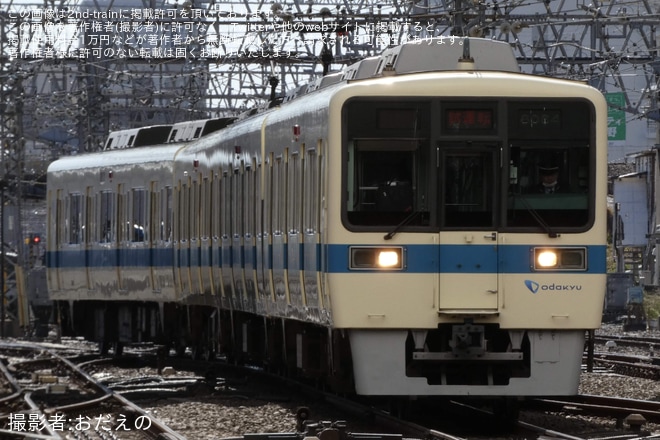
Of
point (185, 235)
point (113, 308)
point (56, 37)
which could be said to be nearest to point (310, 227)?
point (185, 235)

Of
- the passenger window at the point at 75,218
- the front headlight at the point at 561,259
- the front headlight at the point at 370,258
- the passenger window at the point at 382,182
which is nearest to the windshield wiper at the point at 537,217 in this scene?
the front headlight at the point at 561,259

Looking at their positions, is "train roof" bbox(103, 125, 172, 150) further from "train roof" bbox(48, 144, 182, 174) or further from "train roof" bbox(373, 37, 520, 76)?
"train roof" bbox(373, 37, 520, 76)

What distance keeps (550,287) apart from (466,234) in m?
0.68

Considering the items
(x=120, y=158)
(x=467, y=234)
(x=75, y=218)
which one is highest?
(x=120, y=158)

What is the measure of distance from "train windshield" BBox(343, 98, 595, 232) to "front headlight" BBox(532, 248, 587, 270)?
0.52ft

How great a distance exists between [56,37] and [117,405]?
19098mm

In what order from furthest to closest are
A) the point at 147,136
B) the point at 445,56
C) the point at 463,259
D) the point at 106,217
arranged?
the point at 147,136 → the point at 106,217 → the point at 445,56 → the point at 463,259

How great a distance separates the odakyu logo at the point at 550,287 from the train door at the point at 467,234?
0.25 m

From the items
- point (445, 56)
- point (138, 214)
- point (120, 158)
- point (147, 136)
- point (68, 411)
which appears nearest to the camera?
point (445, 56)

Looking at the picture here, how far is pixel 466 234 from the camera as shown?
11.4 meters

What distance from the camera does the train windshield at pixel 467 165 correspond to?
11.4 metres

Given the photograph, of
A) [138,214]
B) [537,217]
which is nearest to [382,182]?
[537,217]

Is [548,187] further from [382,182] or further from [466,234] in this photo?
[382,182]

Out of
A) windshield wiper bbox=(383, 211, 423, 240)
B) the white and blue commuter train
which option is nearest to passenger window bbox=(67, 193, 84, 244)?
the white and blue commuter train
